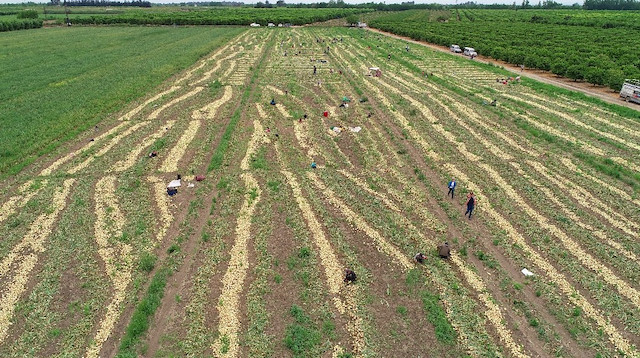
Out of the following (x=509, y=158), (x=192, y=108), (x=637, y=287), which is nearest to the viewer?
(x=637, y=287)

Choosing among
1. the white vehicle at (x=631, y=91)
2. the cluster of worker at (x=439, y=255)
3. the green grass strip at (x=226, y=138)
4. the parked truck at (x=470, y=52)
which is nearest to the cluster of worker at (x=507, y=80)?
the white vehicle at (x=631, y=91)

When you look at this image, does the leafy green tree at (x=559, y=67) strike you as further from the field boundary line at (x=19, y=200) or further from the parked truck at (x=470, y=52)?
the field boundary line at (x=19, y=200)

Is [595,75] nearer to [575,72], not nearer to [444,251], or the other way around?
[575,72]

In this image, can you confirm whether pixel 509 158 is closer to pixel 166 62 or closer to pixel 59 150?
pixel 59 150

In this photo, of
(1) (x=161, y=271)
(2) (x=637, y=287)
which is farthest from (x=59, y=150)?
(2) (x=637, y=287)

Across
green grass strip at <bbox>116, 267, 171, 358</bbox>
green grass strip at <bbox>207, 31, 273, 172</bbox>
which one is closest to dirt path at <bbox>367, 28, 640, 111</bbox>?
green grass strip at <bbox>207, 31, 273, 172</bbox>

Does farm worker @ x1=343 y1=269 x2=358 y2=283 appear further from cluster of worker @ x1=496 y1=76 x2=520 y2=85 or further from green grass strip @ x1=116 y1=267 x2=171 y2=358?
cluster of worker @ x1=496 y1=76 x2=520 y2=85
